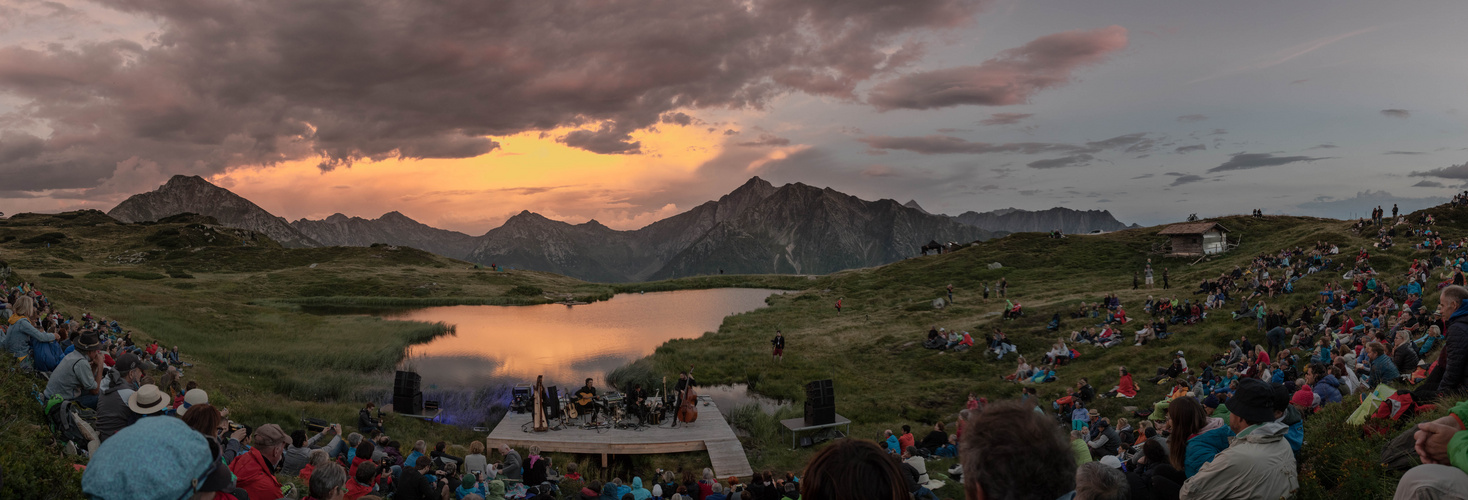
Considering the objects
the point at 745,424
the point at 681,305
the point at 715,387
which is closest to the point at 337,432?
the point at 745,424

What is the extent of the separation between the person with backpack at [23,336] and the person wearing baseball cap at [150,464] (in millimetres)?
13428

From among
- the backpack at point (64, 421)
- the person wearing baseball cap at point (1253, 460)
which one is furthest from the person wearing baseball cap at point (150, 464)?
the backpack at point (64, 421)

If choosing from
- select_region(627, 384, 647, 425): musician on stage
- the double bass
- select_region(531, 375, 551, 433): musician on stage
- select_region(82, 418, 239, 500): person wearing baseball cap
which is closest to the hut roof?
the double bass

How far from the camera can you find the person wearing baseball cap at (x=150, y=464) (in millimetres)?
3836

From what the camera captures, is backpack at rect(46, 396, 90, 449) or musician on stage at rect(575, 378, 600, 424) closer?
backpack at rect(46, 396, 90, 449)

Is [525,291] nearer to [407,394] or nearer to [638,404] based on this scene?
[407,394]

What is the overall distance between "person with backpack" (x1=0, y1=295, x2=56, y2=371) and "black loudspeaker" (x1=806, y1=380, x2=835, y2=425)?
1910cm

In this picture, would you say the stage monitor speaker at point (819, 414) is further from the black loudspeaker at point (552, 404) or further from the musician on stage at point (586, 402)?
the black loudspeaker at point (552, 404)

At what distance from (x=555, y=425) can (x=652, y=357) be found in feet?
56.8

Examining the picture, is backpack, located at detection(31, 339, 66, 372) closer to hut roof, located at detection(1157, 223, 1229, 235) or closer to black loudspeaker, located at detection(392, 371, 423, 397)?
black loudspeaker, located at detection(392, 371, 423, 397)

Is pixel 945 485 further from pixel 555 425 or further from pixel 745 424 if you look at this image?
pixel 555 425

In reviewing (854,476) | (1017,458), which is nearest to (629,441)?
(854,476)

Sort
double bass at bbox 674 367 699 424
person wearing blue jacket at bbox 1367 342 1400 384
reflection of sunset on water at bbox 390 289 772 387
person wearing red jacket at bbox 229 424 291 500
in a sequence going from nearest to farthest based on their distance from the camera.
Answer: person wearing red jacket at bbox 229 424 291 500 → person wearing blue jacket at bbox 1367 342 1400 384 → double bass at bbox 674 367 699 424 → reflection of sunset on water at bbox 390 289 772 387

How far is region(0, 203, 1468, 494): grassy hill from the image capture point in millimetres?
25547
